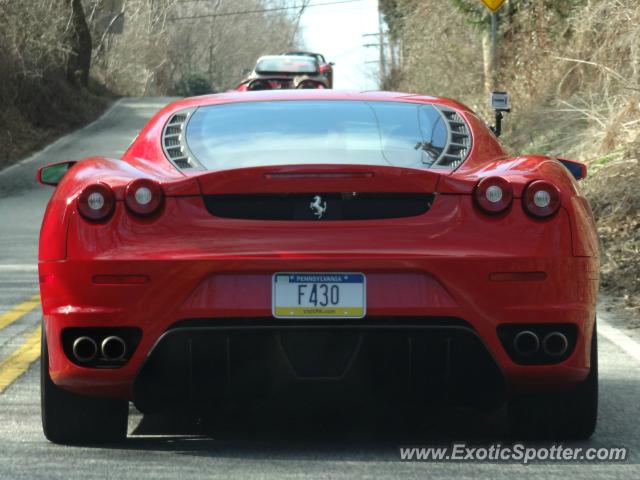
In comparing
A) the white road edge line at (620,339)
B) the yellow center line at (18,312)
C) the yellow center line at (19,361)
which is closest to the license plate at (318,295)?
the yellow center line at (19,361)

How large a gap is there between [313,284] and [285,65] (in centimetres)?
3016

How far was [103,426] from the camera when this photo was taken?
5.27 metres

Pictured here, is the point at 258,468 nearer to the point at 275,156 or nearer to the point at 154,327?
the point at 154,327

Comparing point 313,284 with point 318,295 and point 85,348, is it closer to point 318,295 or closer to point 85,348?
point 318,295

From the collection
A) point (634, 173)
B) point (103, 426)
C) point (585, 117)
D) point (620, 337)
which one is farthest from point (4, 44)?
point (103, 426)

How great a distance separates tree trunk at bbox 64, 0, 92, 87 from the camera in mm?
39281

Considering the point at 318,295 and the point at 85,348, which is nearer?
the point at 318,295

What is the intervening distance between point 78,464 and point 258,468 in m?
0.62

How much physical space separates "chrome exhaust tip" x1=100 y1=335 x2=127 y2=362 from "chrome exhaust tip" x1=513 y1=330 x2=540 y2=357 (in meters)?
1.35

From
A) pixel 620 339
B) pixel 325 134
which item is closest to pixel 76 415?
pixel 325 134

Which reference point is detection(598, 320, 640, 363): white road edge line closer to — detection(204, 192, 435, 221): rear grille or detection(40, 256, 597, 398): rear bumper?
detection(40, 256, 597, 398): rear bumper

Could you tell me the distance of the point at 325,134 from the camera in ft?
18.2

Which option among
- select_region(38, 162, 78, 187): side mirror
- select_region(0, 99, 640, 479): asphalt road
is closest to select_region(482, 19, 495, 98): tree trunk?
select_region(0, 99, 640, 479): asphalt road

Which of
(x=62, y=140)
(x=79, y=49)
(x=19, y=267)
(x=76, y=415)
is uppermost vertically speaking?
(x=76, y=415)
